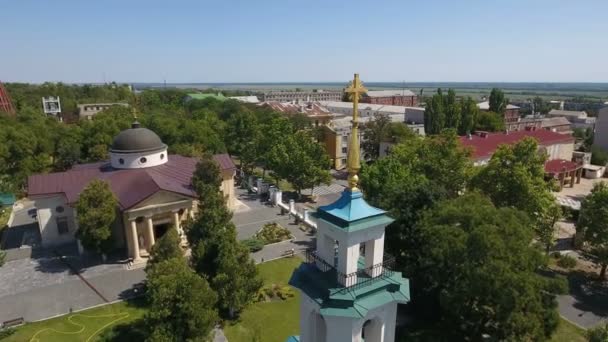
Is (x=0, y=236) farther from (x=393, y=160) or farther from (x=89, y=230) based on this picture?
(x=393, y=160)

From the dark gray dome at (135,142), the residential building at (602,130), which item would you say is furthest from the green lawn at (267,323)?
the residential building at (602,130)

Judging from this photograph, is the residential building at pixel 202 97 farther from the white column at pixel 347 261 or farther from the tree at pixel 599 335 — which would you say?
the tree at pixel 599 335

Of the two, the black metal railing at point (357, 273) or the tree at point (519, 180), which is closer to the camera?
the black metal railing at point (357, 273)

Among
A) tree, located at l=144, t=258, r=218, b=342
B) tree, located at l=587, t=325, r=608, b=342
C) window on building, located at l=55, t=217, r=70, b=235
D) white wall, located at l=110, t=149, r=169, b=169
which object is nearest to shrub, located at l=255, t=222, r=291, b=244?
white wall, located at l=110, t=149, r=169, b=169

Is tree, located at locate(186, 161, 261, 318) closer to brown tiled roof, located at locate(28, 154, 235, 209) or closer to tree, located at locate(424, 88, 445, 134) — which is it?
brown tiled roof, located at locate(28, 154, 235, 209)

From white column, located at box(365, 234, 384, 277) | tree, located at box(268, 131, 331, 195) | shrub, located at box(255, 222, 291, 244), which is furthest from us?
tree, located at box(268, 131, 331, 195)

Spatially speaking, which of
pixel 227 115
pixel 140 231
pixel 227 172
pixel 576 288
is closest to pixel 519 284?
pixel 576 288
